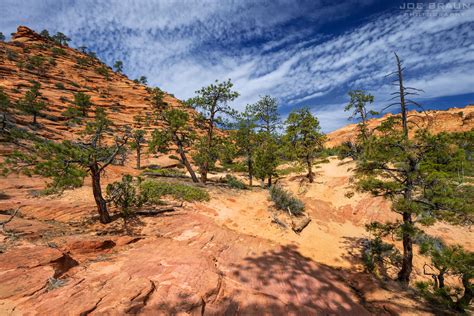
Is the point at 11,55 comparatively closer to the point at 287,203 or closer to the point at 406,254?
the point at 287,203

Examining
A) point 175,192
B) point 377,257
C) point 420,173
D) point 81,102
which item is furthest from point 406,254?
point 81,102

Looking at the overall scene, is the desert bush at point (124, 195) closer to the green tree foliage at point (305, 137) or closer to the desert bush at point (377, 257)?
the desert bush at point (377, 257)

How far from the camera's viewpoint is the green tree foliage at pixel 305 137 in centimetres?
1905

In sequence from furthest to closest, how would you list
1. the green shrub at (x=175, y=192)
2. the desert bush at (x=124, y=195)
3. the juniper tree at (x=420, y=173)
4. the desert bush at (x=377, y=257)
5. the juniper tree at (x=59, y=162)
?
the green shrub at (x=175, y=192)
the desert bush at (x=124, y=195)
the desert bush at (x=377, y=257)
the juniper tree at (x=59, y=162)
the juniper tree at (x=420, y=173)

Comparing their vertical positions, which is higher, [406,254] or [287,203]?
[287,203]

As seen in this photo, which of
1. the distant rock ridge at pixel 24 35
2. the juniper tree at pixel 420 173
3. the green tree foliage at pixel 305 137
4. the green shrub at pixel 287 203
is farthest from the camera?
the distant rock ridge at pixel 24 35

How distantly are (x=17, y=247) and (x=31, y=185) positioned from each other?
1021 cm

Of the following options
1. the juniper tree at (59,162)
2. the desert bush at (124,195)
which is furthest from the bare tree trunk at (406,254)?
the juniper tree at (59,162)

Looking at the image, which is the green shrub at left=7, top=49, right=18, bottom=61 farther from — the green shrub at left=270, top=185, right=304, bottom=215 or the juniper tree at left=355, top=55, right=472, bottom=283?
the juniper tree at left=355, top=55, right=472, bottom=283

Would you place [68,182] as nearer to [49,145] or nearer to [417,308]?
[49,145]

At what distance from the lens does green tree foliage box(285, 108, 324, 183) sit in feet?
62.5

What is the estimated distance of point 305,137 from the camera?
759 inches

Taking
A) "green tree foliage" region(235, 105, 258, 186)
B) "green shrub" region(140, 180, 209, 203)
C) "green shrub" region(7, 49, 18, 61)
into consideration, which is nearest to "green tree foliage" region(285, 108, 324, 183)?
"green tree foliage" region(235, 105, 258, 186)

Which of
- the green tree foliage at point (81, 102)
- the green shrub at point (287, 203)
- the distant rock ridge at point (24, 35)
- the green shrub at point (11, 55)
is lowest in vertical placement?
the green shrub at point (287, 203)
